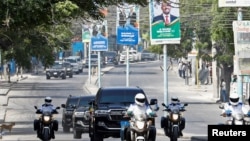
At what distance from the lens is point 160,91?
70.9m

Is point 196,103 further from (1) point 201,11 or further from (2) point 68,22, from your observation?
(2) point 68,22

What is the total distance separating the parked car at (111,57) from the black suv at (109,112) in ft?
330

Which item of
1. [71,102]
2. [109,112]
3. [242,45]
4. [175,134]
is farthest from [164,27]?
[109,112]

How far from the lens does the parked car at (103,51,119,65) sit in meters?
130

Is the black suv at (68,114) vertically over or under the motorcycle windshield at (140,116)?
under

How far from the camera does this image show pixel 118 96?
27.8 meters

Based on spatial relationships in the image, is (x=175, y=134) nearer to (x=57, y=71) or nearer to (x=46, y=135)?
(x=46, y=135)

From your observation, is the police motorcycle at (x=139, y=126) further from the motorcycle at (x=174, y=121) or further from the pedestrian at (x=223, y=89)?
the pedestrian at (x=223, y=89)

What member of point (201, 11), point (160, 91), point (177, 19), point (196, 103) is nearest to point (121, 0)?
point (177, 19)

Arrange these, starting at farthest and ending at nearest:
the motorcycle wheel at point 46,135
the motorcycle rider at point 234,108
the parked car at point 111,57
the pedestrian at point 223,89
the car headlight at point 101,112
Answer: the parked car at point 111,57 → the pedestrian at point 223,89 → the motorcycle wheel at point 46,135 → the car headlight at point 101,112 → the motorcycle rider at point 234,108

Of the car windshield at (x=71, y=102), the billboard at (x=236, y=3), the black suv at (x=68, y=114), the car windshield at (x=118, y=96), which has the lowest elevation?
the black suv at (x=68, y=114)

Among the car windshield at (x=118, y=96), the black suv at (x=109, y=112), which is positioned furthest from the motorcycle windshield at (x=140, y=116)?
the car windshield at (x=118, y=96)

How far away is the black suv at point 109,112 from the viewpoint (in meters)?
26.7

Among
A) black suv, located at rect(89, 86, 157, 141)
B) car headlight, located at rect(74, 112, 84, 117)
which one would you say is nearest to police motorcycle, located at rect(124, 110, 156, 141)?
black suv, located at rect(89, 86, 157, 141)
